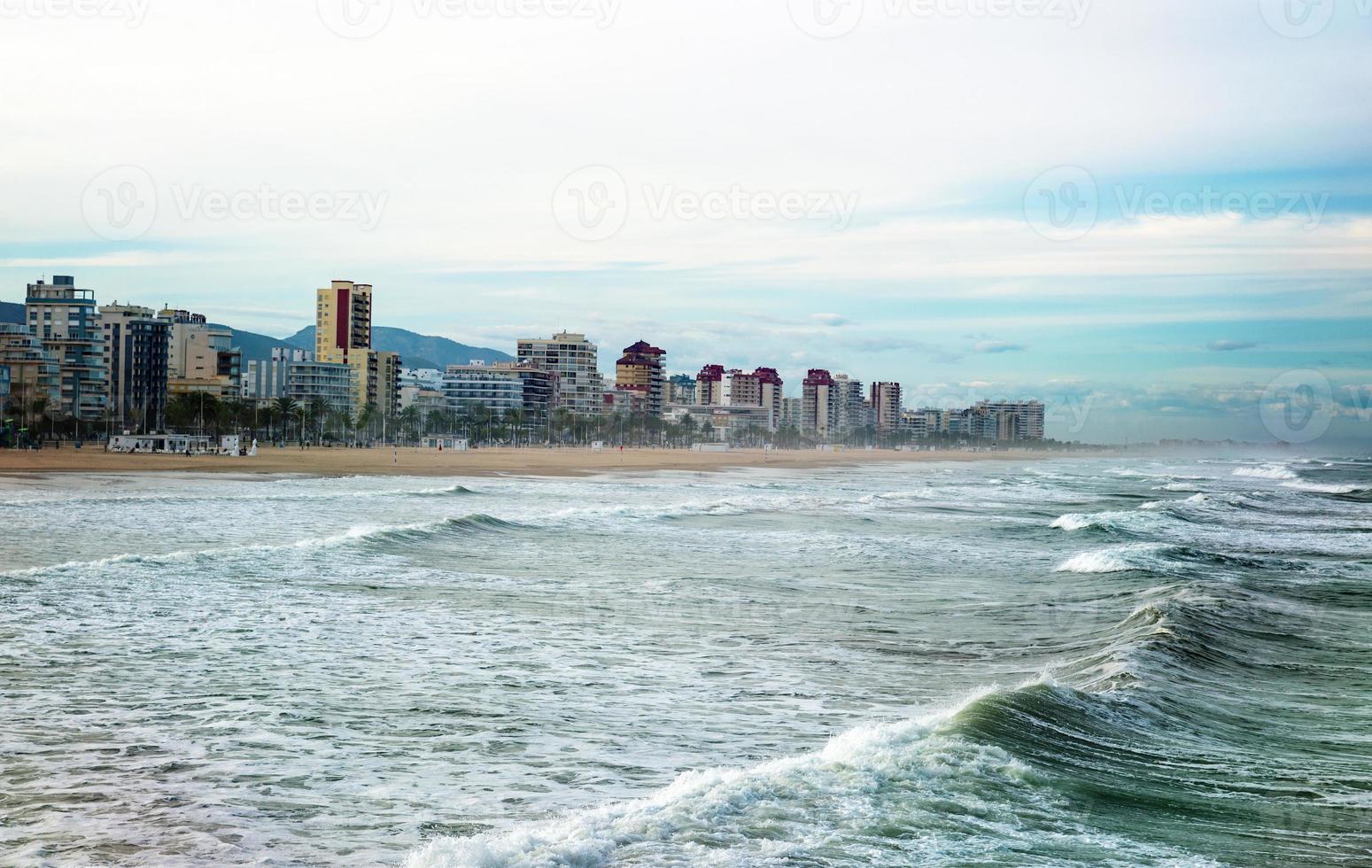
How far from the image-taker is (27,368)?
12012 centimetres

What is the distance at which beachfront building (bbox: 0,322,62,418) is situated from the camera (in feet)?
373

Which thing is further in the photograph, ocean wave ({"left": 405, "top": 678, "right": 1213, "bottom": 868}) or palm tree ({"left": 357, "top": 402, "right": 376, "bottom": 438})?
palm tree ({"left": 357, "top": 402, "right": 376, "bottom": 438})

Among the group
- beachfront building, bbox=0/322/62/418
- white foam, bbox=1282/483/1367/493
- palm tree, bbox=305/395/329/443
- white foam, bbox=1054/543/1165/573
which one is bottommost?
white foam, bbox=1054/543/1165/573

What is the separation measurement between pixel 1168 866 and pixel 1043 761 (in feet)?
6.38

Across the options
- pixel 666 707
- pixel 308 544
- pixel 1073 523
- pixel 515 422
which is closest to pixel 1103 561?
pixel 1073 523

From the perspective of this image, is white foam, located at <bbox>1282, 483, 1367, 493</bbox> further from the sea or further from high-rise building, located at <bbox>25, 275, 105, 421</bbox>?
high-rise building, located at <bbox>25, 275, 105, 421</bbox>

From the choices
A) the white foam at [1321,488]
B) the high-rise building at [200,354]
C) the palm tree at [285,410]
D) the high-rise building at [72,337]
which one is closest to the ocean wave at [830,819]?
the white foam at [1321,488]

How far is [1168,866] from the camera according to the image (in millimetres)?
6000

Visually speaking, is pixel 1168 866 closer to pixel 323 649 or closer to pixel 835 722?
pixel 835 722

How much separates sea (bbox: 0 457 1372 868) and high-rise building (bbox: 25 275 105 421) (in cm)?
12849

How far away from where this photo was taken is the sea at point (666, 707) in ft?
20.6

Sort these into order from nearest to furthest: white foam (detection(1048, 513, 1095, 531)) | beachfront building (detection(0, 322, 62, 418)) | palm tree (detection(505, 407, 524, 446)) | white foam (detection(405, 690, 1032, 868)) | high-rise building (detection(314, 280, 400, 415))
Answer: white foam (detection(405, 690, 1032, 868)) → white foam (detection(1048, 513, 1095, 531)) → beachfront building (detection(0, 322, 62, 418)) → palm tree (detection(505, 407, 524, 446)) → high-rise building (detection(314, 280, 400, 415))

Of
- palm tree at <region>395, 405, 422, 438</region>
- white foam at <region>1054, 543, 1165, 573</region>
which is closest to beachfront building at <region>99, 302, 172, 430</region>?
palm tree at <region>395, 405, 422, 438</region>

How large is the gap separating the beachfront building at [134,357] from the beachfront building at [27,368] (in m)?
26.1
